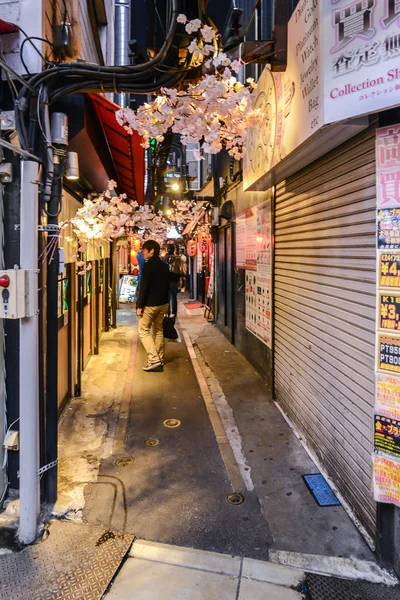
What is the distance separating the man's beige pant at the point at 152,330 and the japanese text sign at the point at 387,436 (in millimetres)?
6045

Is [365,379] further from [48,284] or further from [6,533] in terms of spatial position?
[6,533]

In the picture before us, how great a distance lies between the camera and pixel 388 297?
119 inches

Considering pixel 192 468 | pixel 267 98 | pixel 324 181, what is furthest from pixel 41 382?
pixel 267 98

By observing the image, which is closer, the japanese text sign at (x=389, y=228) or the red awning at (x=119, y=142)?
the japanese text sign at (x=389, y=228)

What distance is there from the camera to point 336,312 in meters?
4.19

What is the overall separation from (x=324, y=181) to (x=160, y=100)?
7.02 ft

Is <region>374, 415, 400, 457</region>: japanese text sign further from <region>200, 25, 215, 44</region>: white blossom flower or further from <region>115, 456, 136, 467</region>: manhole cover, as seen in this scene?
<region>200, 25, 215, 44</region>: white blossom flower

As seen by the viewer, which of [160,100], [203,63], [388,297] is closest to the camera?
[388,297]

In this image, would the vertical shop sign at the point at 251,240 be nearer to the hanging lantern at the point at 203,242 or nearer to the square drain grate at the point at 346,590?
the square drain grate at the point at 346,590

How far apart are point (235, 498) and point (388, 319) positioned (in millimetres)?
2526

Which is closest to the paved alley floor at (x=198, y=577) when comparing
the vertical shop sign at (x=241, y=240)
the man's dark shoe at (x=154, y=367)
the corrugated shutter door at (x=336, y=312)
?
the corrugated shutter door at (x=336, y=312)

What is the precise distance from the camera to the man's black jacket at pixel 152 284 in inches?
333

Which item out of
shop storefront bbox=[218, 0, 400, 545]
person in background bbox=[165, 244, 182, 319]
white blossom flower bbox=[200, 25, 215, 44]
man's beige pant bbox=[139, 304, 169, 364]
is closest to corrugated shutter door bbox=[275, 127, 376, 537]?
shop storefront bbox=[218, 0, 400, 545]

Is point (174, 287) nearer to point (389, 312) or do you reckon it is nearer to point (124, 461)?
point (124, 461)
